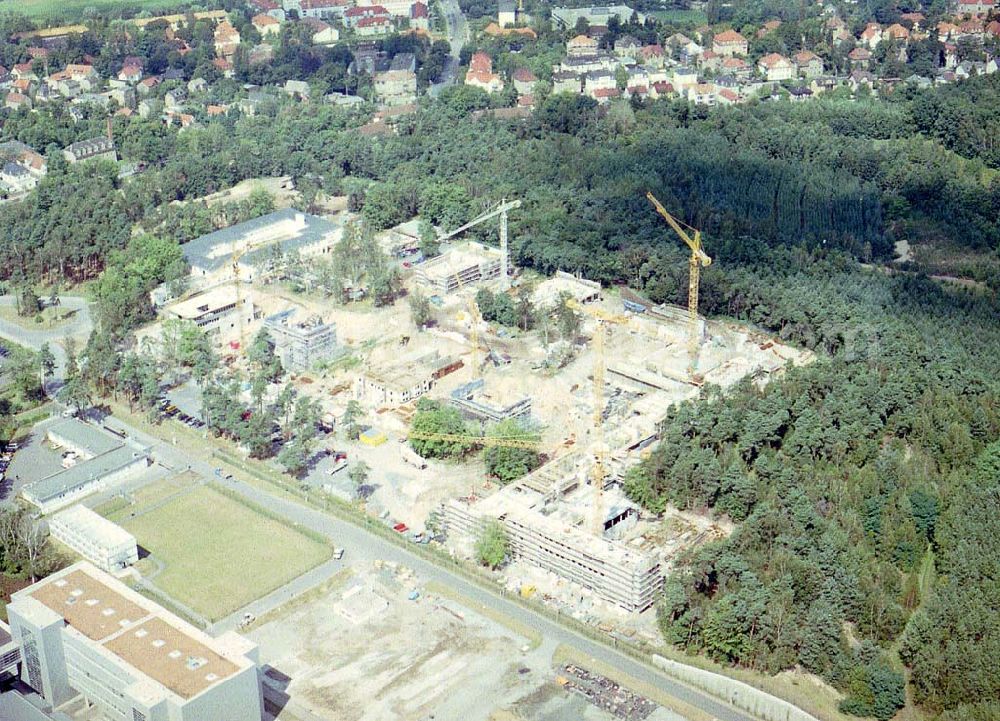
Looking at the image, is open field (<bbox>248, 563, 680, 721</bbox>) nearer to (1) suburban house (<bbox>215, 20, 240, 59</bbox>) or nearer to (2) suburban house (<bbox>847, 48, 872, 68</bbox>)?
(2) suburban house (<bbox>847, 48, 872, 68</bbox>)

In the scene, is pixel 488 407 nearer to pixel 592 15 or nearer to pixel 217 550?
pixel 217 550

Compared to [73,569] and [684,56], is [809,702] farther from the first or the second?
[684,56]

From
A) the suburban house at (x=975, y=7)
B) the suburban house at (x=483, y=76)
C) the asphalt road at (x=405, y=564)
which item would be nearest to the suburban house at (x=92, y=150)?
the suburban house at (x=483, y=76)

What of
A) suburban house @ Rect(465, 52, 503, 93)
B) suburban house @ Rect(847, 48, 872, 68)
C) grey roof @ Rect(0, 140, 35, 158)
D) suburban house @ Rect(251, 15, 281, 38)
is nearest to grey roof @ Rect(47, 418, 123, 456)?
grey roof @ Rect(0, 140, 35, 158)

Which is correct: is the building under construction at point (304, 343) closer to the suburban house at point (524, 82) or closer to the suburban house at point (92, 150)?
the suburban house at point (92, 150)

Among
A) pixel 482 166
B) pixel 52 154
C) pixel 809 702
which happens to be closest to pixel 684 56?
pixel 482 166

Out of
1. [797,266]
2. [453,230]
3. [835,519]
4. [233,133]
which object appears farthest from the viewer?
[233,133]
